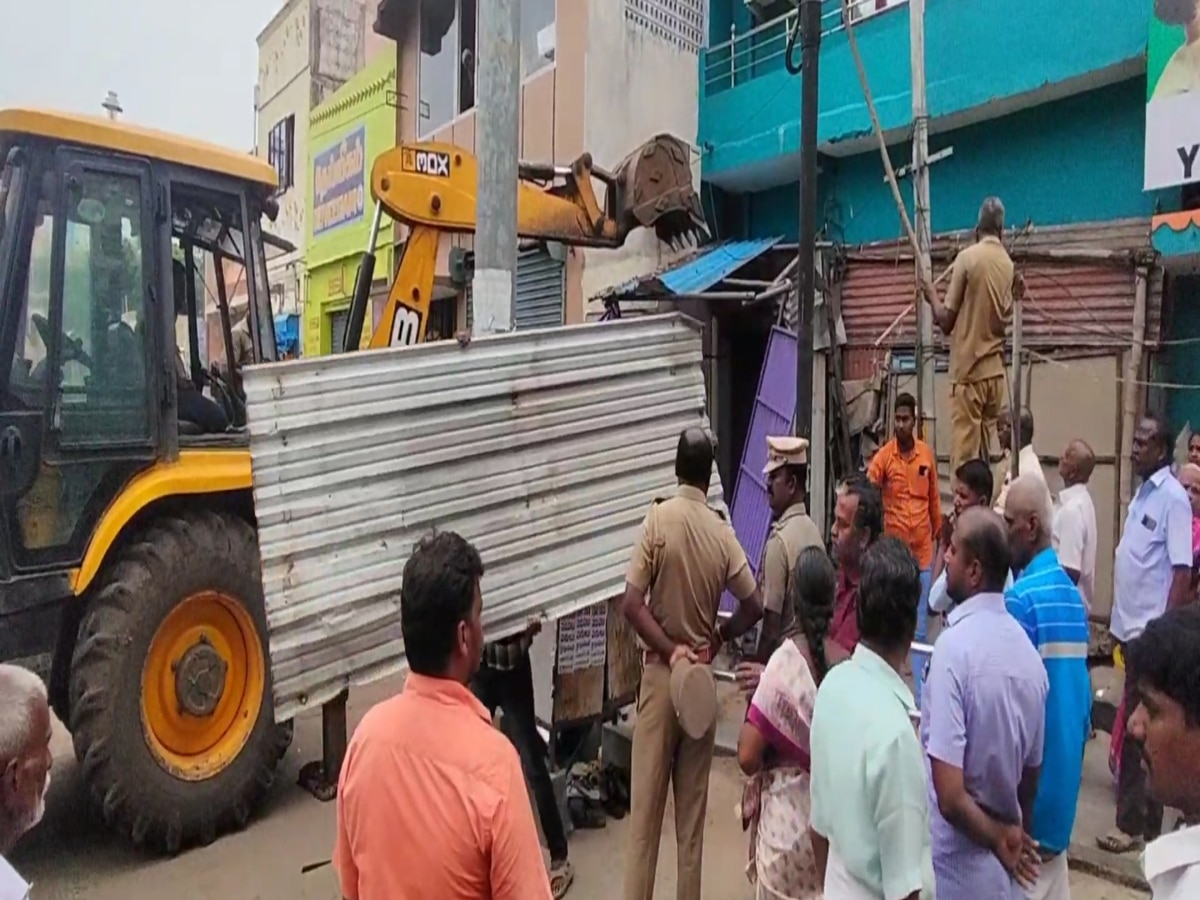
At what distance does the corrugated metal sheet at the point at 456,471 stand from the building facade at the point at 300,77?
14028 mm

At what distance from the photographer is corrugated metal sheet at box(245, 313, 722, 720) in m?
3.50

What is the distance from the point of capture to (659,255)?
9.74 metres

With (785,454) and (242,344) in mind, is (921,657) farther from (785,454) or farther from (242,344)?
(242,344)

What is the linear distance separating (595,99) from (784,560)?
23.2 feet

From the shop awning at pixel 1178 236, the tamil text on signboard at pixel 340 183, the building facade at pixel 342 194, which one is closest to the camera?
the shop awning at pixel 1178 236

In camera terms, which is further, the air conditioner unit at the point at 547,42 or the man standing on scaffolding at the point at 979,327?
the air conditioner unit at the point at 547,42

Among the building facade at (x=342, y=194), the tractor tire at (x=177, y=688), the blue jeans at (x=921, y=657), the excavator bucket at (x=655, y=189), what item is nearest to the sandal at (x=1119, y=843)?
the blue jeans at (x=921, y=657)

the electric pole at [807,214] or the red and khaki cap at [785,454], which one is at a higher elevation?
the electric pole at [807,214]

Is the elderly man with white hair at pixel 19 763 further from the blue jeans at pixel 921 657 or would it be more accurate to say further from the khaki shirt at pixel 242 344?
the khaki shirt at pixel 242 344

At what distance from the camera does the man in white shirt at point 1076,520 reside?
5.09 m

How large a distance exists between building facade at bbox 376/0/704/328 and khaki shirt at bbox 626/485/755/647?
6331mm

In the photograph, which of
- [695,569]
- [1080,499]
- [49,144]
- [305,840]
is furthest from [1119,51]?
[305,840]

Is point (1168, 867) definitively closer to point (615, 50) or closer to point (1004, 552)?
point (1004, 552)

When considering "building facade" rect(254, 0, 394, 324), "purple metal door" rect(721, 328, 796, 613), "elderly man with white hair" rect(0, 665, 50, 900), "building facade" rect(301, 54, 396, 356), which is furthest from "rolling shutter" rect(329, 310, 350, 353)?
"elderly man with white hair" rect(0, 665, 50, 900)
